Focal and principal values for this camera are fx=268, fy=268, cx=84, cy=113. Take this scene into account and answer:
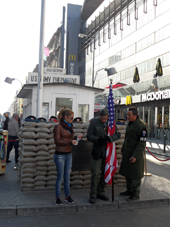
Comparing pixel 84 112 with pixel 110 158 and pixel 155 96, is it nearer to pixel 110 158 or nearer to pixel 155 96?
pixel 110 158

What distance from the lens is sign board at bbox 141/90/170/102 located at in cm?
2225

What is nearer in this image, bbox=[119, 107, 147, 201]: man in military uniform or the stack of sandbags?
bbox=[119, 107, 147, 201]: man in military uniform

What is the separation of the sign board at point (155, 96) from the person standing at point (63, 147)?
723 inches

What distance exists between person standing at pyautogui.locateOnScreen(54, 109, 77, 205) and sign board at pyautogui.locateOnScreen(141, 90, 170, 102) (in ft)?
60.3

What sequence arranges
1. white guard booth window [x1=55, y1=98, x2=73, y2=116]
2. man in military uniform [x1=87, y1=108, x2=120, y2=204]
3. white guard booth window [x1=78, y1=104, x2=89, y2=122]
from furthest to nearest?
white guard booth window [x1=78, y1=104, x2=89, y2=122]
white guard booth window [x1=55, y1=98, x2=73, y2=116]
man in military uniform [x1=87, y1=108, x2=120, y2=204]

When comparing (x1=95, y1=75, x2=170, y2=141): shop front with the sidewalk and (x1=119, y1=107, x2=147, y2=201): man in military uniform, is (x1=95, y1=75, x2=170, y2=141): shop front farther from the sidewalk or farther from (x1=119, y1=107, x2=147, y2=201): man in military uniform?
(x1=119, y1=107, x2=147, y2=201): man in military uniform

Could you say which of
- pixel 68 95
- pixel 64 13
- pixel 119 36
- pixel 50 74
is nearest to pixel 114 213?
pixel 68 95

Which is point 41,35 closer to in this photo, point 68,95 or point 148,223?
point 68,95

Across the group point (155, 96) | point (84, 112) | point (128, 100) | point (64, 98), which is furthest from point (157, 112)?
point (64, 98)

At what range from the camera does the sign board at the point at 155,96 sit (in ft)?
73.0

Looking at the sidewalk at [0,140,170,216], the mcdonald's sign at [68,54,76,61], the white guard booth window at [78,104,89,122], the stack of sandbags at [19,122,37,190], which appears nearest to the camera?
the sidewalk at [0,140,170,216]

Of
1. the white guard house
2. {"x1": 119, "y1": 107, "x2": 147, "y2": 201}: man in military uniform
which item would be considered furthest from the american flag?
the white guard house

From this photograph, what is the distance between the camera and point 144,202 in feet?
17.8

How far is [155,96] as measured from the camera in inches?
942
